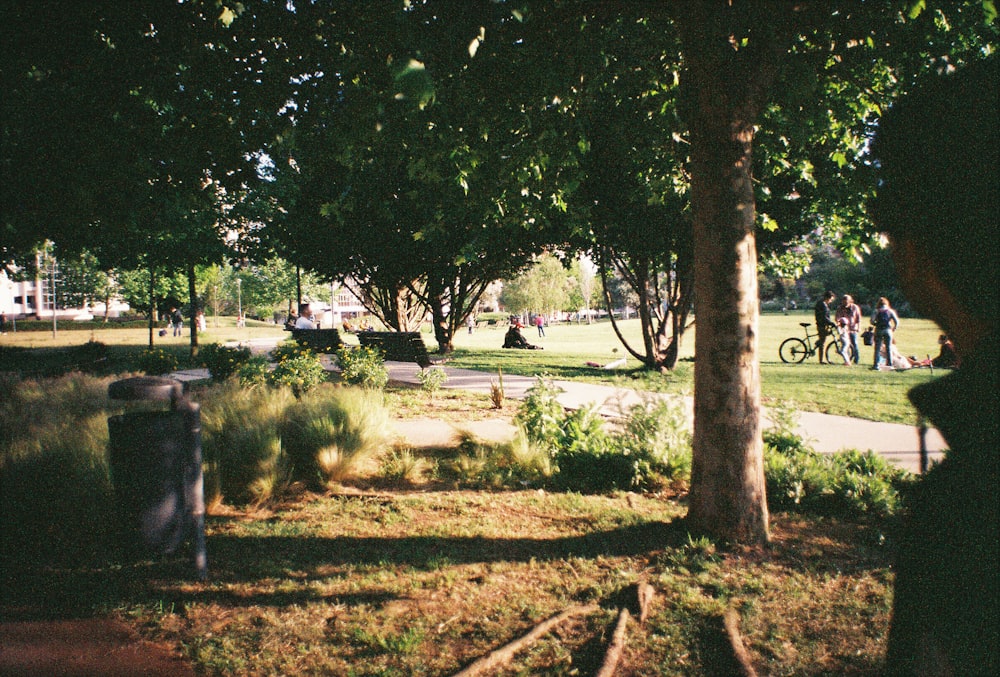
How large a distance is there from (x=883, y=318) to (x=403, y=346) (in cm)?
1214

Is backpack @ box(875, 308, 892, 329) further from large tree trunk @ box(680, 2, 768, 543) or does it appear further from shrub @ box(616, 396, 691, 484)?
large tree trunk @ box(680, 2, 768, 543)

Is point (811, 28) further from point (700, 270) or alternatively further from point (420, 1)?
point (420, 1)

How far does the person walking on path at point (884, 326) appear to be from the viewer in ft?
Result: 45.3

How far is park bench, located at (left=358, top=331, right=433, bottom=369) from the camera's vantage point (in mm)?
13086

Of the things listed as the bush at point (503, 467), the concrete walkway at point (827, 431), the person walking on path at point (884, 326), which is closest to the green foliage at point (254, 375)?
the concrete walkway at point (827, 431)

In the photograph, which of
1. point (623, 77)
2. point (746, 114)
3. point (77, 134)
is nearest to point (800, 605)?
point (746, 114)

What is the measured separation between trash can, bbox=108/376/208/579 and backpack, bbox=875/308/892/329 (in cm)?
1542

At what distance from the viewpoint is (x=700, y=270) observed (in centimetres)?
387

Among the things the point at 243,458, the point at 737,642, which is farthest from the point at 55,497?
the point at 737,642

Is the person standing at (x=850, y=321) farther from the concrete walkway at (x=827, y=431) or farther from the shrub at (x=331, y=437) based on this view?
the shrub at (x=331, y=437)

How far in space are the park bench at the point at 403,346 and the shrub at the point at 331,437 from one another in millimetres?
6593

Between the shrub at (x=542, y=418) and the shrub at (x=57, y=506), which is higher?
the shrub at (x=542, y=418)

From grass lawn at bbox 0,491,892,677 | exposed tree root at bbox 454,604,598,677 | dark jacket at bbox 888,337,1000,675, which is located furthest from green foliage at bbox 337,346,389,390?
dark jacket at bbox 888,337,1000,675

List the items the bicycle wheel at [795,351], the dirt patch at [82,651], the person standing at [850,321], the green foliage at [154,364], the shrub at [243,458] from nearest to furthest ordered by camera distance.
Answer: the dirt patch at [82,651] → the shrub at [243,458] → the green foliage at [154,364] → the person standing at [850,321] → the bicycle wheel at [795,351]
